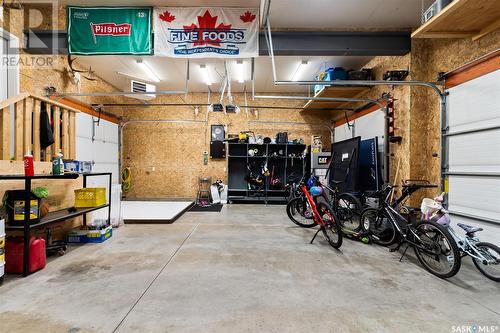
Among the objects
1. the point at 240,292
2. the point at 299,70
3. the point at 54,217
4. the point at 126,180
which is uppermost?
the point at 299,70

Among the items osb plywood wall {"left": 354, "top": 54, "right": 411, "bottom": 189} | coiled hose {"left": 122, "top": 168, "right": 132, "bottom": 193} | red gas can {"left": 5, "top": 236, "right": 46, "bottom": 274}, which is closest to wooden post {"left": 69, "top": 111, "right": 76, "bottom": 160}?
red gas can {"left": 5, "top": 236, "right": 46, "bottom": 274}

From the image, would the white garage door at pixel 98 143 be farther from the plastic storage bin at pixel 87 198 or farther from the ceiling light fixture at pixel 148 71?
the plastic storage bin at pixel 87 198

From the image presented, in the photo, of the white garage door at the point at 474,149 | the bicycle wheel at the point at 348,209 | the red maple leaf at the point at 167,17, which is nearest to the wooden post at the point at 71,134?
the red maple leaf at the point at 167,17

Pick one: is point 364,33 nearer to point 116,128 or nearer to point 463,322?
point 463,322

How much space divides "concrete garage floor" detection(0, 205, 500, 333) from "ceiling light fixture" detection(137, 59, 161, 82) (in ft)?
14.6

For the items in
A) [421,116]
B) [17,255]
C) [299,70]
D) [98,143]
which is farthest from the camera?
[98,143]

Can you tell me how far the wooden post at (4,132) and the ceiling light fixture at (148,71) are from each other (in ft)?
11.0

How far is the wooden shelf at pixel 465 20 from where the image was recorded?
2.67 m

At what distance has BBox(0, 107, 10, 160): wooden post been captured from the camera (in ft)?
9.62

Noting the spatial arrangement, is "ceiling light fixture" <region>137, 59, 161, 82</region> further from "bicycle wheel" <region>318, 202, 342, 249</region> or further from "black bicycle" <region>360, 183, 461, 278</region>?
"black bicycle" <region>360, 183, 461, 278</region>

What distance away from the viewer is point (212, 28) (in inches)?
162

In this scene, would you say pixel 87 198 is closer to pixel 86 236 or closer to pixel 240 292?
pixel 86 236

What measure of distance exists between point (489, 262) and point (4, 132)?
570cm

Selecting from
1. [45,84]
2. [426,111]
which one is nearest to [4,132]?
[45,84]
